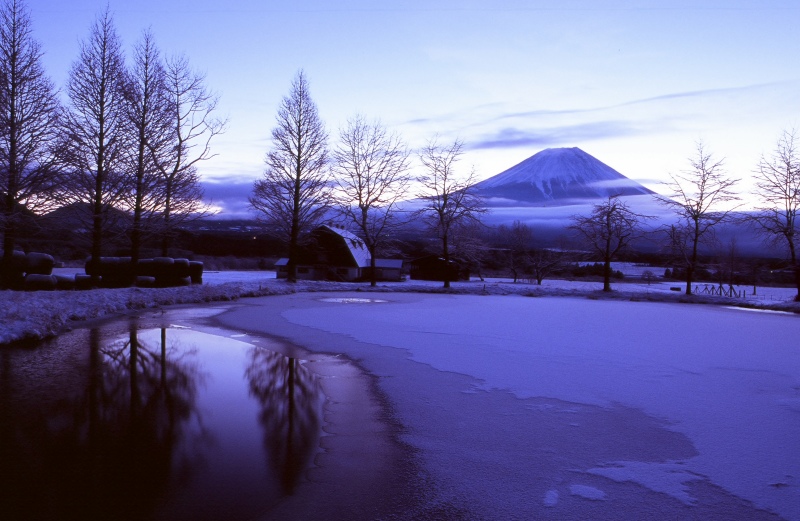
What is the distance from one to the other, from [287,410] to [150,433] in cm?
152

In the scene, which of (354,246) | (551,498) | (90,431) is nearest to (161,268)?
(354,246)

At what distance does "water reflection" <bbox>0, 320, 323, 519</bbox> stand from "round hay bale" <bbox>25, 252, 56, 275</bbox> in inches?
614

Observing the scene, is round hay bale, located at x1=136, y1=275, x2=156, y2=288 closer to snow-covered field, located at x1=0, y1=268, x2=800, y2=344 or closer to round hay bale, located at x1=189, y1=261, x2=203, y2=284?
round hay bale, located at x1=189, y1=261, x2=203, y2=284

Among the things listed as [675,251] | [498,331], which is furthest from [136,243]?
[675,251]

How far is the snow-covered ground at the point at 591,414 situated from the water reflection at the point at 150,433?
1.37m

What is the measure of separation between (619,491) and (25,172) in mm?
21986

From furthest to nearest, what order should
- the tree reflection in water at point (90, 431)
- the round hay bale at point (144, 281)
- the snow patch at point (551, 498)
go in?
the round hay bale at point (144, 281), the snow patch at point (551, 498), the tree reflection in water at point (90, 431)

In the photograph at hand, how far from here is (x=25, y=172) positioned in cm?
1898

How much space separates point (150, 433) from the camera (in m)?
5.04

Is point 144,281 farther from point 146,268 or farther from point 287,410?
point 287,410

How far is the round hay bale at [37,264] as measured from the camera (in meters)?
21.9

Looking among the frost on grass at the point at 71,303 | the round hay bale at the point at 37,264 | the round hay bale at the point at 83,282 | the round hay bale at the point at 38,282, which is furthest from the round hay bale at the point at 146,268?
the frost on grass at the point at 71,303

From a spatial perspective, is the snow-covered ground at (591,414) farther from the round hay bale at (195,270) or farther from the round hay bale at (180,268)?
the round hay bale at (195,270)

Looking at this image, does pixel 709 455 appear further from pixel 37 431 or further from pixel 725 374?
pixel 37 431
